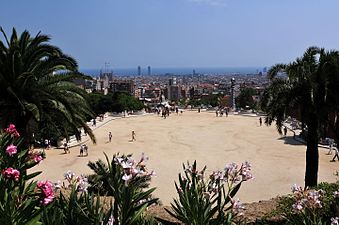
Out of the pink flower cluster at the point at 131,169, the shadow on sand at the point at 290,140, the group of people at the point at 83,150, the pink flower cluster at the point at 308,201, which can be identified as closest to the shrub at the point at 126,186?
the pink flower cluster at the point at 131,169

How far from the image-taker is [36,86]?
9.36m

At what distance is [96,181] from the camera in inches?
405

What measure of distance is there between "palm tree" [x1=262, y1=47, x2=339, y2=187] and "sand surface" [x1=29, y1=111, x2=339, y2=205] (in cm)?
351

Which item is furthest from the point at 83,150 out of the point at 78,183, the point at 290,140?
the point at 78,183

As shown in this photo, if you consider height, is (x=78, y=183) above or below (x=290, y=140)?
above

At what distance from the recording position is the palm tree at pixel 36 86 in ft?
29.7

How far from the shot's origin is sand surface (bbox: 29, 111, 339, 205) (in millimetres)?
17078

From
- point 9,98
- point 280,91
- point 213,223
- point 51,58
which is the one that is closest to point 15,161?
point 213,223

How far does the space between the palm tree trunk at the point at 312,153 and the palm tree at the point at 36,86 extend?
19.3 feet

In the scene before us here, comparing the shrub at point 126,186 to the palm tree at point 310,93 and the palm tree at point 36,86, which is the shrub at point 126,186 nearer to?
the palm tree at point 36,86

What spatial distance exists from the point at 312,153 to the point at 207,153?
13.0m

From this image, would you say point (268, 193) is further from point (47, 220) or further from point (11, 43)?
point (47, 220)

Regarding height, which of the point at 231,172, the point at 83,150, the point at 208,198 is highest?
the point at 231,172

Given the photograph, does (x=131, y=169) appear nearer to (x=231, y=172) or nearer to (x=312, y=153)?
(x=231, y=172)
